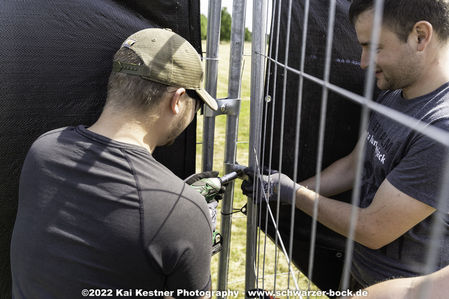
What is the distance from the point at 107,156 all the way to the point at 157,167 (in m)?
0.13

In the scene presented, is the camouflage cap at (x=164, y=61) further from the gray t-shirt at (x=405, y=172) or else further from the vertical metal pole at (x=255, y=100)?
the gray t-shirt at (x=405, y=172)

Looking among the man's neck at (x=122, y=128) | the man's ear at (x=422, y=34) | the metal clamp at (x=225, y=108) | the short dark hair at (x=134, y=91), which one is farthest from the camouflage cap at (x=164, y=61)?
the man's ear at (x=422, y=34)

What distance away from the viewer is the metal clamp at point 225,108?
149cm

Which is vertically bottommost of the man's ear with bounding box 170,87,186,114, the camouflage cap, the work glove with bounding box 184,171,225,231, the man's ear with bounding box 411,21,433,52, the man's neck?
the work glove with bounding box 184,171,225,231

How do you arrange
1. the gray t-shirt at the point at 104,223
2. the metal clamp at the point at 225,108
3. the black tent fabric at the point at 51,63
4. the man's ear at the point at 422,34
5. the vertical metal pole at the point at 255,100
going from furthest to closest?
the metal clamp at the point at 225,108 → the vertical metal pole at the point at 255,100 → the black tent fabric at the point at 51,63 → the man's ear at the point at 422,34 → the gray t-shirt at the point at 104,223

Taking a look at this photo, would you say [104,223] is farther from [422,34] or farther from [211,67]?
[422,34]

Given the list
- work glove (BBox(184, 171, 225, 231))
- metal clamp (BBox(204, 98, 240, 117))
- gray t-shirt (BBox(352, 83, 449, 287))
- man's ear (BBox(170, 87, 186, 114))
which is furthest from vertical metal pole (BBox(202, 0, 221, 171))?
gray t-shirt (BBox(352, 83, 449, 287))

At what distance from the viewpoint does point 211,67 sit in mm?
1490

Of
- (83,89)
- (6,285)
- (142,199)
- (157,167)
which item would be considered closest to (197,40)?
(83,89)

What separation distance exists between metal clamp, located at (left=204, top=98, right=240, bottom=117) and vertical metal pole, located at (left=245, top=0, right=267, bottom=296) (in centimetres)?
8

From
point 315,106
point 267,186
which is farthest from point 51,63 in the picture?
point 315,106

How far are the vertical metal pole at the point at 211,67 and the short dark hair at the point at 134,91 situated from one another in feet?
1.64

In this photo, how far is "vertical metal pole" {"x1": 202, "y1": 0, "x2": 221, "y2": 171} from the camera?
4.68 ft

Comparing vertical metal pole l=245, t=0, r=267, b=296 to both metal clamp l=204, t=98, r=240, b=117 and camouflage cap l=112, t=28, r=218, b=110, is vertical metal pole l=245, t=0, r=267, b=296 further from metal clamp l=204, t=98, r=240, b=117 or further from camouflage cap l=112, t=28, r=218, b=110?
camouflage cap l=112, t=28, r=218, b=110
